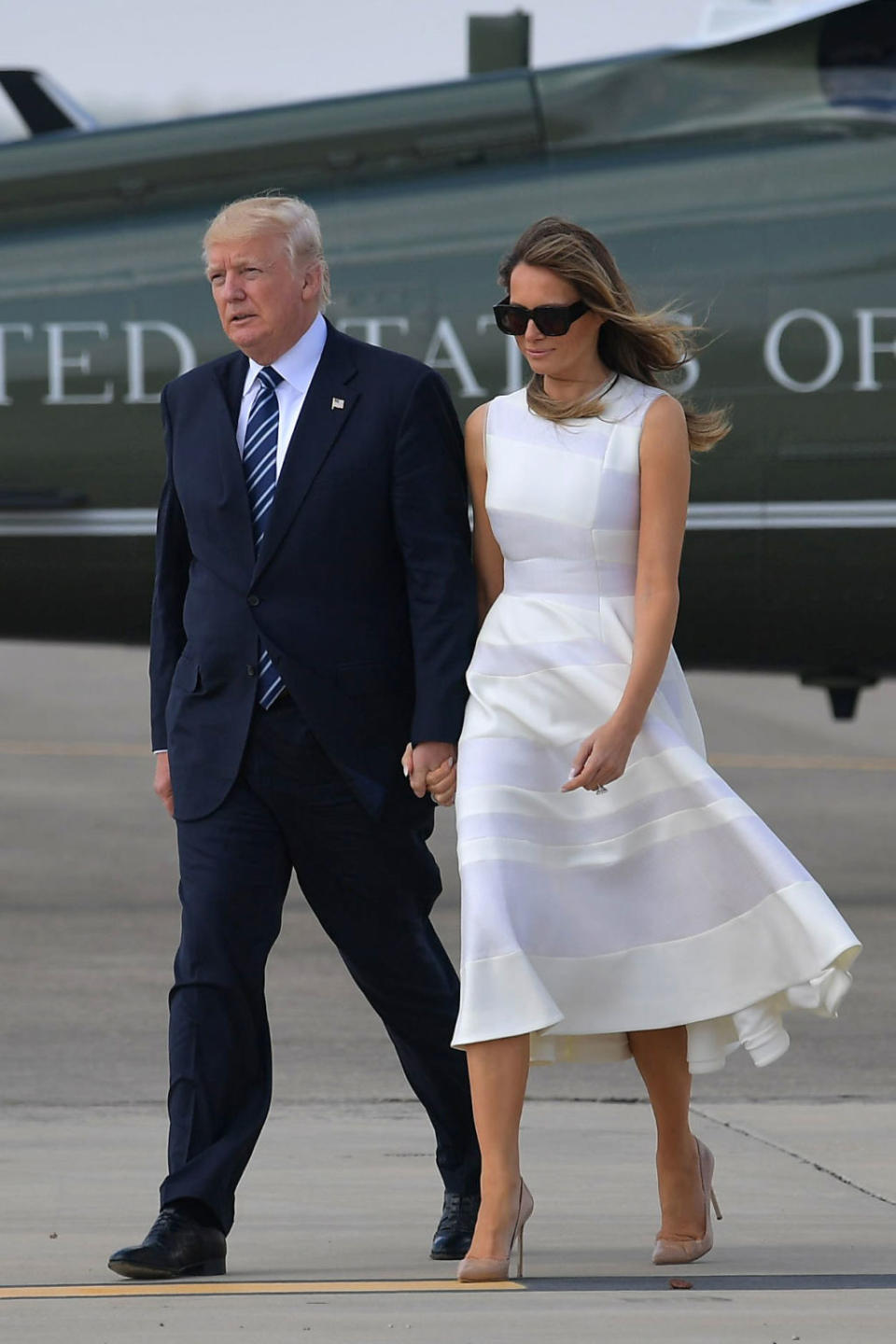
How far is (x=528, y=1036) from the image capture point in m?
4.04

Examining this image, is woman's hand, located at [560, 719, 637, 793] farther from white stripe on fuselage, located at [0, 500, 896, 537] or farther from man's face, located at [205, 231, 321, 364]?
white stripe on fuselage, located at [0, 500, 896, 537]

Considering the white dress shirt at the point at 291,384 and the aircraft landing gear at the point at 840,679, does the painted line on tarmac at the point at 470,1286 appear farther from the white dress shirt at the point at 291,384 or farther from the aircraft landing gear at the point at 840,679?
the aircraft landing gear at the point at 840,679

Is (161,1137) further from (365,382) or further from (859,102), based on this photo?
(859,102)

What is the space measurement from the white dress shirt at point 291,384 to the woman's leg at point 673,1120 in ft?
4.08

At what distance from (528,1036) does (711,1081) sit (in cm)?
272

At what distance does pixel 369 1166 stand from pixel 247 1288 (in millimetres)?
1281

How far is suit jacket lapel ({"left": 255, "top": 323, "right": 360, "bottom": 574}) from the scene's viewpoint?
4281 mm

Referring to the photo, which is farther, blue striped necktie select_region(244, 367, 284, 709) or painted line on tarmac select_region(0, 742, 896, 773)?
painted line on tarmac select_region(0, 742, 896, 773)

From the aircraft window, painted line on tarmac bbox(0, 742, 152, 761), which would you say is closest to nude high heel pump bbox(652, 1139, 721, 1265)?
the aircraft window

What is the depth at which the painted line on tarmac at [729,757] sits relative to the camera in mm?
17234

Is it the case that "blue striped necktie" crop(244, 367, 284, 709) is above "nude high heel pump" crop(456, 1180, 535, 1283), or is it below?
above

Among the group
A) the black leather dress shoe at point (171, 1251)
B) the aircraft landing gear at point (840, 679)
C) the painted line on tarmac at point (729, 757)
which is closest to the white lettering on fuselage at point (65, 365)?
the aircraft landing gear at point (840, 679)

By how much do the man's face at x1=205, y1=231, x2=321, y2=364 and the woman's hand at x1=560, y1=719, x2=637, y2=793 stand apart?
3.10 ft

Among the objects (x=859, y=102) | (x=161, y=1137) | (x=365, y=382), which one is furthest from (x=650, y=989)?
(x=859, y=102)
